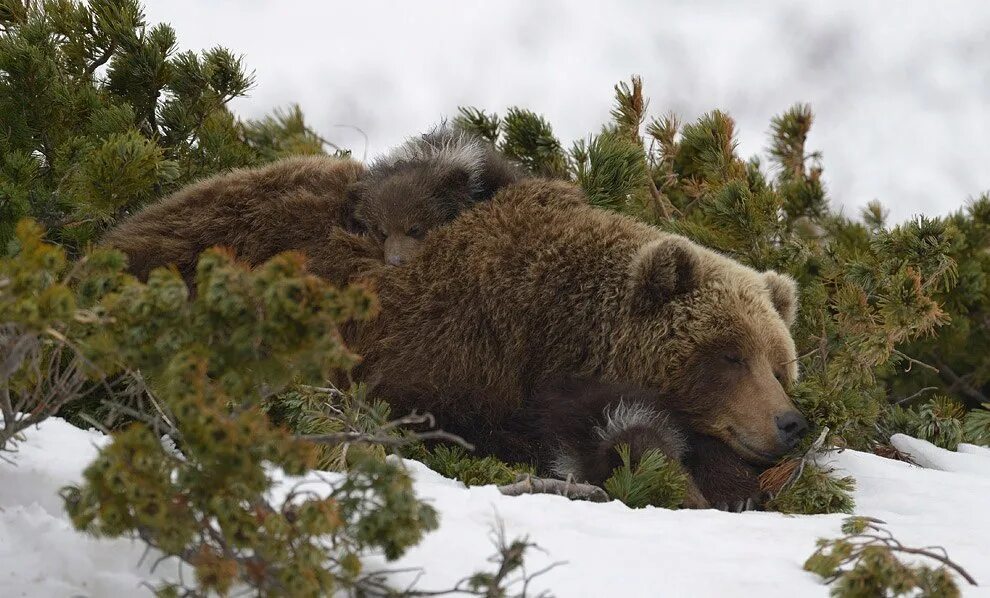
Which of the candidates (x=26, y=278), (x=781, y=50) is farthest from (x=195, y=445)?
(x=781, y=50)

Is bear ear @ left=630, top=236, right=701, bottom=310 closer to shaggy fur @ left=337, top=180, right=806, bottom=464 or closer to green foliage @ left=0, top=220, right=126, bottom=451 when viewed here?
shaggy fur @ left=337, top=180, right=806, bottom=464

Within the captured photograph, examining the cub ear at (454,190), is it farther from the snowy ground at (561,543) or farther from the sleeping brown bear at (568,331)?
the snowy ground at (561,543)

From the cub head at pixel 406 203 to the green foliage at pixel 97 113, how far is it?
3.63 feet

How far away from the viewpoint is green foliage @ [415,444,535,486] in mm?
4727

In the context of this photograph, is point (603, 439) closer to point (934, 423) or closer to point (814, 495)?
point (814, 495)

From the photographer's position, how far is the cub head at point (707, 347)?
5.43 m

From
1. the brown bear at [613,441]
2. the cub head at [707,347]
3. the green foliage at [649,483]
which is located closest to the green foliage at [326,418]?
the brown bear at [613,441]

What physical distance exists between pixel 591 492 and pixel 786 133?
17.7 feet

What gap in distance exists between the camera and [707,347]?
18.4ft

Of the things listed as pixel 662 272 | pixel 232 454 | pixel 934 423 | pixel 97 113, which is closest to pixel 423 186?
pixel 662 272

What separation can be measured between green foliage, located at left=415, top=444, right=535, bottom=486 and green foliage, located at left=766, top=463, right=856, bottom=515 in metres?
1.20

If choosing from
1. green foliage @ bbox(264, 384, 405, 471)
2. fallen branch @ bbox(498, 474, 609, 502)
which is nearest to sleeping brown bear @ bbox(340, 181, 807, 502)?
green foliage @ bbox(264, 384, 405, 471)

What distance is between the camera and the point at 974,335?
8125 mm

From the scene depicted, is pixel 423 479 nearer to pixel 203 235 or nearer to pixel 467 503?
pixel 467 503
